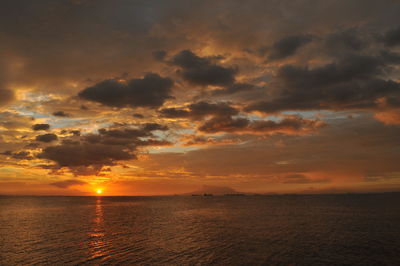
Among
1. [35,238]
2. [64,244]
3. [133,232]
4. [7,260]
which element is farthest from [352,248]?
[35,238]

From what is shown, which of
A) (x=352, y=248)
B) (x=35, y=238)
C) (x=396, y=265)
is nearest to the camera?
(x=396, y=265)

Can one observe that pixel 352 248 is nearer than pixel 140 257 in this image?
No

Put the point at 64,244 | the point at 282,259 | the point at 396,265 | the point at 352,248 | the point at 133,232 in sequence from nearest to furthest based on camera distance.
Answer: the point at 396,265 < the point at 282,259 < the point at 352,248 < the point at 64,244 < the point at 133,232

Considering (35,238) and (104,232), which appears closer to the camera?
(35,238)

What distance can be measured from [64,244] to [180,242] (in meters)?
22.3

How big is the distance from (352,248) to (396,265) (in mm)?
10826

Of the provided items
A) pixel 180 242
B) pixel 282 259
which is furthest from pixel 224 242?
pixel 282 259

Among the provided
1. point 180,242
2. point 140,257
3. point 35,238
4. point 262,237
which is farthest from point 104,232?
point 262,237

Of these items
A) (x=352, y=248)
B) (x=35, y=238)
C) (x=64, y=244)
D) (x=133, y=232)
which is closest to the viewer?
(x=352, y=248)

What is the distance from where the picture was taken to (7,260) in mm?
41688

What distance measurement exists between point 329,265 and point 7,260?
1864 inches

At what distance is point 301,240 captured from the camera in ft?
184

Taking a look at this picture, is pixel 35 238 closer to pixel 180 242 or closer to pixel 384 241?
pixel 180 242

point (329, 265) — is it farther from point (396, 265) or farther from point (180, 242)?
point (180, 242)
